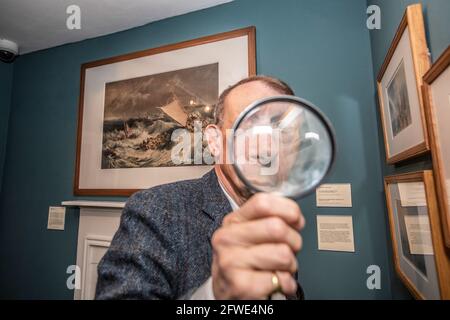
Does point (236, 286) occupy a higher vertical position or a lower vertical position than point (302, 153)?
lower

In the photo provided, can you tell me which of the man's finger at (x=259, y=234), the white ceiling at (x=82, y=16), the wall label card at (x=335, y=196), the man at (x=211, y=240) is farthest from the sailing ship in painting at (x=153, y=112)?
the man's finger at (x=259, y=234)

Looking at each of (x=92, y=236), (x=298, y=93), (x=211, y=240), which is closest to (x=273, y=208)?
(x=211, y=240)

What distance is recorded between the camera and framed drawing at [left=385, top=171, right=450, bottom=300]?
0.55 meters

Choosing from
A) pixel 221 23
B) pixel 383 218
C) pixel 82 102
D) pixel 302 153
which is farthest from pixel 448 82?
pixel 82 102

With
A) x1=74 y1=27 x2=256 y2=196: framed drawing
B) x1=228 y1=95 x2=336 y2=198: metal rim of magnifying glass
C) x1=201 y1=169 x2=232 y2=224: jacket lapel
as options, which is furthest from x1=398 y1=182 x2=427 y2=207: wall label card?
x1=74 y1=27 x2=256 y2=196: framed drawing

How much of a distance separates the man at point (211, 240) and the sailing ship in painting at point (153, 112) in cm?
56

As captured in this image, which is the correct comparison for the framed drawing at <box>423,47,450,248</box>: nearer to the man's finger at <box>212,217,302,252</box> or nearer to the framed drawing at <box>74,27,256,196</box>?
the man's finger at <box>212,217,302,252</box>

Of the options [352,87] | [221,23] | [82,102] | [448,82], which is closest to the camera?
[448,82]

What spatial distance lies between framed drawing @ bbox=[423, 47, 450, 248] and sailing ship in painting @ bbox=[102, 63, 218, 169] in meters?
1.03

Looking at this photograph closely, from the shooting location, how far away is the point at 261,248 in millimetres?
379

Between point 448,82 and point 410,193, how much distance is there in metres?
0.35

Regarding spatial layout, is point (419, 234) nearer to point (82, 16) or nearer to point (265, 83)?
point (265, 83)

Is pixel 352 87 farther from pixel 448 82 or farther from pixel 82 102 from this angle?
pixel 82 102

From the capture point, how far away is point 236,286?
0.38m
